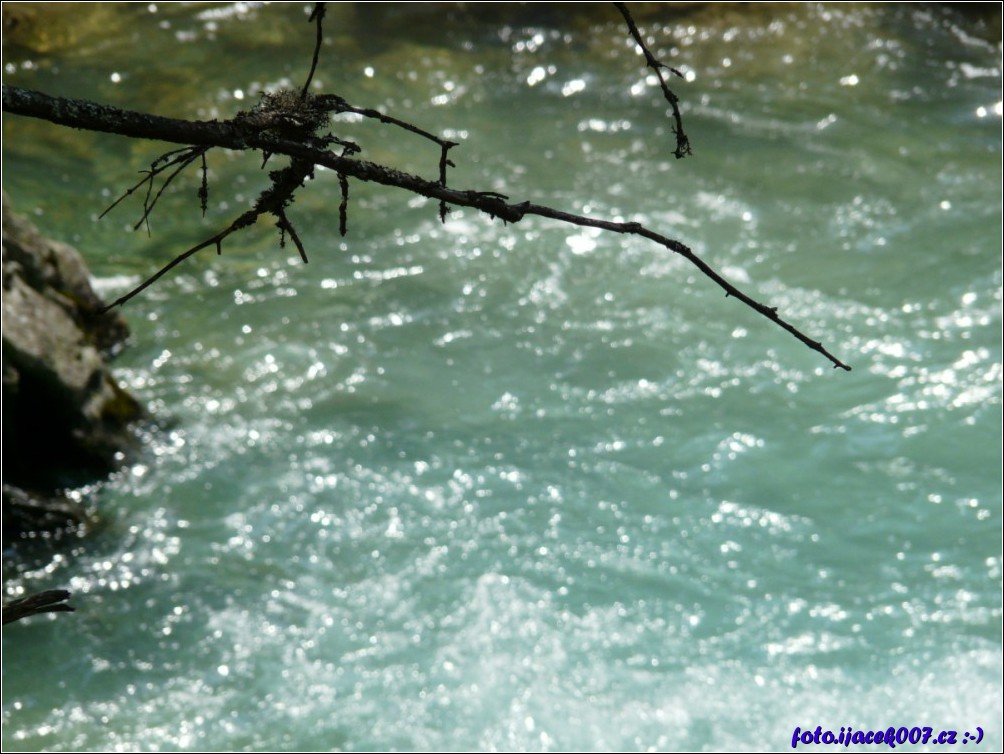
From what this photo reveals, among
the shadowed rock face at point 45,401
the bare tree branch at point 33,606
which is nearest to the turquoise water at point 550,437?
the shadowed rock face at point 45,401

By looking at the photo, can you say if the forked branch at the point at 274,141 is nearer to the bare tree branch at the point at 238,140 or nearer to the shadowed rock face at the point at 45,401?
the bare tree branch at the point at 238,140

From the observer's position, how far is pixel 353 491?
5113 mm

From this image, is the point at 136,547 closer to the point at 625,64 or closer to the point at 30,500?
the point at 30,500

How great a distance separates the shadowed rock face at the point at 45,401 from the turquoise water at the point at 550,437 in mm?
222

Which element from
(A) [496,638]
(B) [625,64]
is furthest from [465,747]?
(B) [625,64]

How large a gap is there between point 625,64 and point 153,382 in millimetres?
5450

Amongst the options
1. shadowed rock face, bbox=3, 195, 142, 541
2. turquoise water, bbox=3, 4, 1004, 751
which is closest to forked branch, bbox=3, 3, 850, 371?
turquoise water, bbox=3, 4, 1004, 751

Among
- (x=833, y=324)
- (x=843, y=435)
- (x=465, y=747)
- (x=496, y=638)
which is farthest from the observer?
(x=833, y=324)

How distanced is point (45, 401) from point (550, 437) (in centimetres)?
242

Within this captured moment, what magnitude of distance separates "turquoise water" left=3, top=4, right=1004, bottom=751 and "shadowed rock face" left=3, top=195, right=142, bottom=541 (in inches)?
8.7

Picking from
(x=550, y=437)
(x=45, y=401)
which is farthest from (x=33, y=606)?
(x=550, y=437)

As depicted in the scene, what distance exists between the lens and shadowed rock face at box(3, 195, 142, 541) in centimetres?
471

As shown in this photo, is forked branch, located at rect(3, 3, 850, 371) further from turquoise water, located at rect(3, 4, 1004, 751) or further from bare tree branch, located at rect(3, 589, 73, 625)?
turquoise water, located at rect(3, 4, 1004, 751)

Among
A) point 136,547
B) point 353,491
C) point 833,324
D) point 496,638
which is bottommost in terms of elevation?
point 496,638
